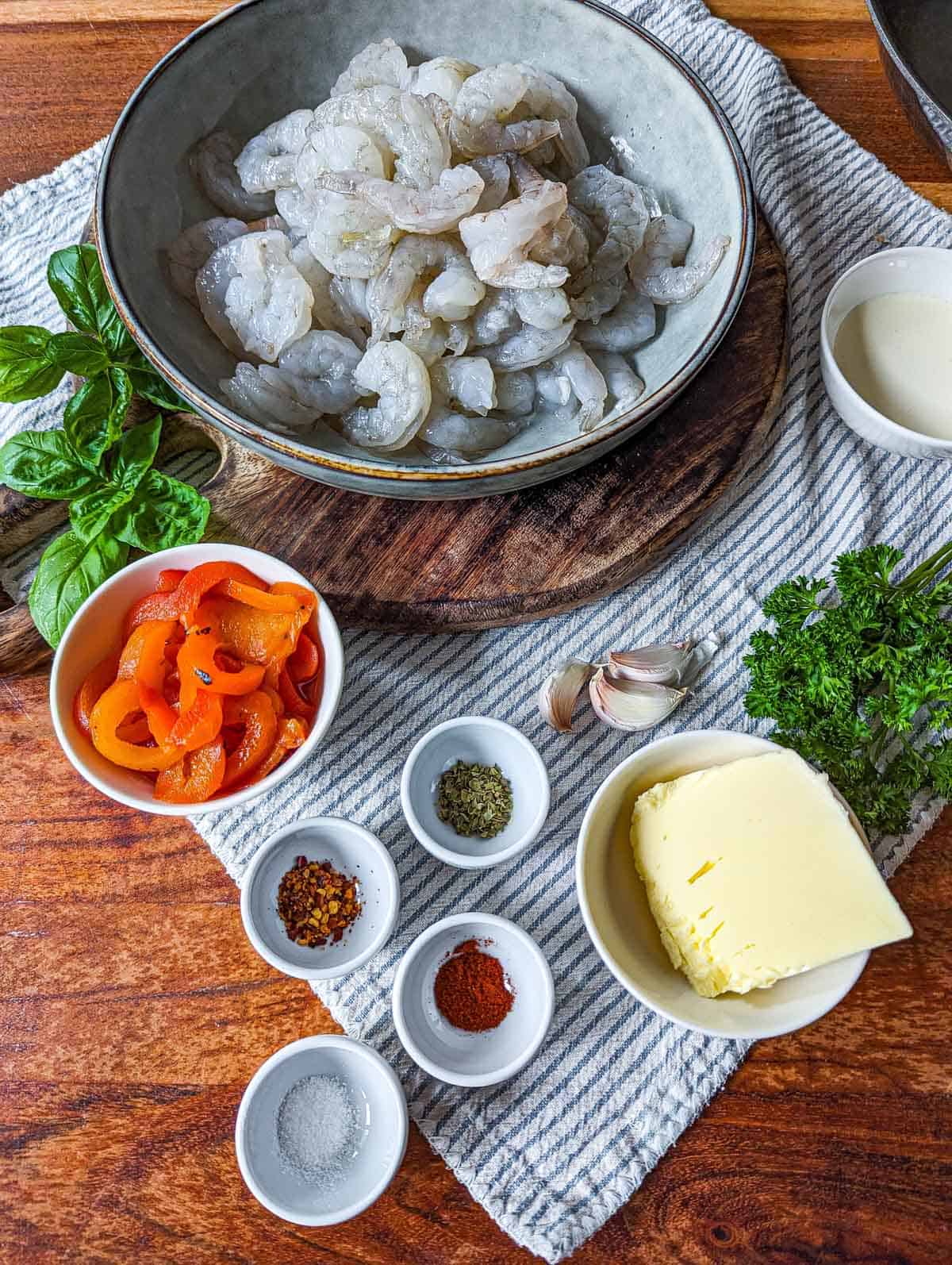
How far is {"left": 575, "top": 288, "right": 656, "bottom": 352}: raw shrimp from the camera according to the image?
1670 millimetres

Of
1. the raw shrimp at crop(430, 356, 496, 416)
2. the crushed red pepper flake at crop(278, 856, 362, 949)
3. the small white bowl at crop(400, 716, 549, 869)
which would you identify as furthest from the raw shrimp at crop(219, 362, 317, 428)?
the crushed red pepper flake at crop(278, 856, 362, 949)

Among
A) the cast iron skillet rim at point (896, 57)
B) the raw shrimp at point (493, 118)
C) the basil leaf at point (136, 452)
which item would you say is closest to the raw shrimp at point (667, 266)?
the raw shrimp at point (493, 118)

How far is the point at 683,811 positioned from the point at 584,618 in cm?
39

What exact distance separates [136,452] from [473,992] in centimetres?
100

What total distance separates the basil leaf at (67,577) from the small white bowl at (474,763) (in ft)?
1.86

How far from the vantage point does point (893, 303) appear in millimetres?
1877

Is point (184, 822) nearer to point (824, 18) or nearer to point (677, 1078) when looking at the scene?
point (677, 1078)

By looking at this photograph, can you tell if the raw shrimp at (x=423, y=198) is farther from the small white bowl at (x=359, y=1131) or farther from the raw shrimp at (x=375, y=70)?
the small white bowl at (x=359, y=1131)

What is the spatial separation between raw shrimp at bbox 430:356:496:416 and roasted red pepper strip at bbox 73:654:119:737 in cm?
67

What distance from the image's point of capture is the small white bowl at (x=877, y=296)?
5.77 ft

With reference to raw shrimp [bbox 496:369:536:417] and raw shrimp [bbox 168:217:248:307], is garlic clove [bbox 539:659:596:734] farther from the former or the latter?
raw shrimp [bbox 168:217:248:307]

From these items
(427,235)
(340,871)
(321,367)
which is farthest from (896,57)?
(340,871)

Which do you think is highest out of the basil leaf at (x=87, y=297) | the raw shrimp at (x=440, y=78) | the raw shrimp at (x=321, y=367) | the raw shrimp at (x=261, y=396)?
the raw shrimp at (x=440, y=78)

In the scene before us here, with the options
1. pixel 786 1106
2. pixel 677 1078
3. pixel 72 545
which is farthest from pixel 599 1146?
pixel 72 545
